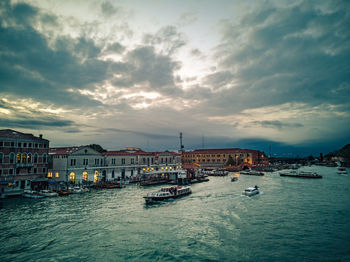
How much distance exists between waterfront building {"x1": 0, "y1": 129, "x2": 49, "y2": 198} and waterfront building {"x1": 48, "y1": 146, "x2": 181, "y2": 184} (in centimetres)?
559

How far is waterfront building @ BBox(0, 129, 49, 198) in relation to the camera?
44500 mm

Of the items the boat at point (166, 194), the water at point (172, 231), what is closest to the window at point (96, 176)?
the water at point (172, 231)

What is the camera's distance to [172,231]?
27.0 m

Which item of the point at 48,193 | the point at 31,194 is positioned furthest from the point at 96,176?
the point at 31,194

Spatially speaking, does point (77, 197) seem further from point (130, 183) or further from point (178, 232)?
point (178, 232)

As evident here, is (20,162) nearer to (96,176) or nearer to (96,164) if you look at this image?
(96,164)

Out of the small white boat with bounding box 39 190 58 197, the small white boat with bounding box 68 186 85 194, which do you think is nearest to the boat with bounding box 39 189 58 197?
the small white boat with bounding box 39 190 58 197

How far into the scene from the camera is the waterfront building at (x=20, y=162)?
146 ft

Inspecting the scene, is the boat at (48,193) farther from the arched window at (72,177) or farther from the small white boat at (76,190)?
the arched window at (72,177)

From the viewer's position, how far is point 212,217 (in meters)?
32.5

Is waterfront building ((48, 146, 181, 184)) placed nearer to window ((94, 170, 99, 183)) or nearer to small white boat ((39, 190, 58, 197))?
window ((94, 170, 99, 183))

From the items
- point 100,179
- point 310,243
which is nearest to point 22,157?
point 100,179

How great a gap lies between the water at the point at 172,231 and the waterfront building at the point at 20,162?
6425 millimetres

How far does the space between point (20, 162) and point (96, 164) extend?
867 inches
